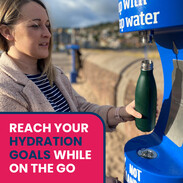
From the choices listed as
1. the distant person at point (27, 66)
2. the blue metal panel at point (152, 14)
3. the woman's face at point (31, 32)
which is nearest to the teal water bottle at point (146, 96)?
the distant person at point (27, 66)

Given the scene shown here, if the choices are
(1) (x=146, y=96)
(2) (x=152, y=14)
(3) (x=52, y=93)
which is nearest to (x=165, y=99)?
(1) (x=146, y=96)

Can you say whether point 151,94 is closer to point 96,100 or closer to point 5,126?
point 5,126

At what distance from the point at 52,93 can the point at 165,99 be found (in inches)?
23.6

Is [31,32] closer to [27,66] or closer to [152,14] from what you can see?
[27,66]

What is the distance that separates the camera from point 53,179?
973mm

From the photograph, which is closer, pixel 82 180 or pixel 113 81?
pixel 82 180

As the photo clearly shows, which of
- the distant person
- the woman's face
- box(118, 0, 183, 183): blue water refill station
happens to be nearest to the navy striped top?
the distant person

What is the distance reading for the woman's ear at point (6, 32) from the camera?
3.51 feet

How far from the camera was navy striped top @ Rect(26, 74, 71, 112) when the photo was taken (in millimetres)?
1135

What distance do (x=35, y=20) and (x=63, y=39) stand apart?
6802 centimetres

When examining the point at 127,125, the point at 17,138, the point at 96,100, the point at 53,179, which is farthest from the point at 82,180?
the point at 96,100

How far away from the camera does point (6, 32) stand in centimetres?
→ 109

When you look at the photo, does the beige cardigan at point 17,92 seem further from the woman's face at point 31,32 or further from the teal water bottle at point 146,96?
the teal water bottle at point 146,96

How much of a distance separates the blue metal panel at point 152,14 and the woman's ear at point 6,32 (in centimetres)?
61
